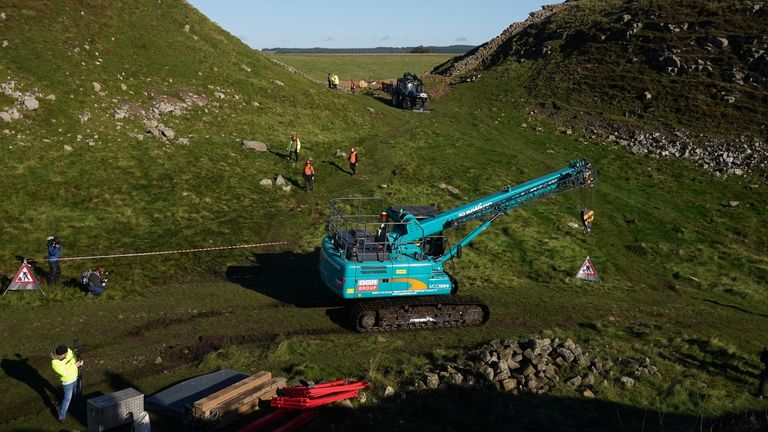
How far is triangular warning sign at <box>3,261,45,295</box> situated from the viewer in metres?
21.8

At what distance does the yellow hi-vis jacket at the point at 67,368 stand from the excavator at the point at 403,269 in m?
8.42

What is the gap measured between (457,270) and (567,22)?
57.8 meters

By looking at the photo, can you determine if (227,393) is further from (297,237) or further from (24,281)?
(297,237)

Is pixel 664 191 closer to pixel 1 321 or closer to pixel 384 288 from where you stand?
pixel 384 288

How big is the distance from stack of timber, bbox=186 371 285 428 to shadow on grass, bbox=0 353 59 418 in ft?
12.9

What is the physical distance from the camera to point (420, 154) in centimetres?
4306

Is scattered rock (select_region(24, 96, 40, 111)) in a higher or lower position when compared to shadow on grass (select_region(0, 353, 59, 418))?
higher

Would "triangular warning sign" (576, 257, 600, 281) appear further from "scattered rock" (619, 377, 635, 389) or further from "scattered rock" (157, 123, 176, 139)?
"scattered rock" (157, 123, 176, 139)

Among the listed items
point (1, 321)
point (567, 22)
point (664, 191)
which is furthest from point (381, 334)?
point (567, 22)

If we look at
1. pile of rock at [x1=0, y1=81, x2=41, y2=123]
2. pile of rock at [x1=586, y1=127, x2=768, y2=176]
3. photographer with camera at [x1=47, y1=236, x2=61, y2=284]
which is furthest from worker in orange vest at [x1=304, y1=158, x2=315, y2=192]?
pile of rock at [x1=586, y1=127, x2=768, y2=176]

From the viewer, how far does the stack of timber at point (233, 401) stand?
13766 millimetres

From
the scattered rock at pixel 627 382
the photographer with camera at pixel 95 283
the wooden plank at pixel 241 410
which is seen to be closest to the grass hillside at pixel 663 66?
the scattered rock at pixel 627 382

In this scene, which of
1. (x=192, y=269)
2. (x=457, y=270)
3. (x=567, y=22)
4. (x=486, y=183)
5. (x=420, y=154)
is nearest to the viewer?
(x=192, y=269)

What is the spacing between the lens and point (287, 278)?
2562 centimetres
